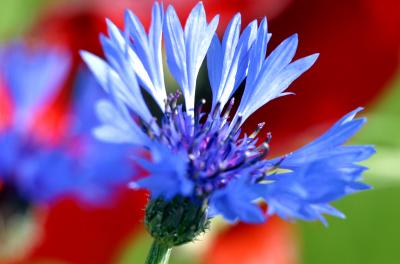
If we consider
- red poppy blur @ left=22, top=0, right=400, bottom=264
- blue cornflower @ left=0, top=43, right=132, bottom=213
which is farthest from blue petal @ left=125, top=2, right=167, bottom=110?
red poppy blur @ left=22, top=0, right=400, bottom=264

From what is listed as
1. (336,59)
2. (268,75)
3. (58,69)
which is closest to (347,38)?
(336,59)

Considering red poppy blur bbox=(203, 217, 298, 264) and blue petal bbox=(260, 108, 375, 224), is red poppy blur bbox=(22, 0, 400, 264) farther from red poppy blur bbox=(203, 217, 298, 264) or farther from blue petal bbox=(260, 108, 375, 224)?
blue petal bbox=(260, 108, 375, 224)

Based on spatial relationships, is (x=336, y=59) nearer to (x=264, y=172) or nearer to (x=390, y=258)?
(x=390, y=258)

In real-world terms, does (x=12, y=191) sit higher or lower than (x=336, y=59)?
lower

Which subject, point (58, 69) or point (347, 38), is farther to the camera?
point (347, 38)

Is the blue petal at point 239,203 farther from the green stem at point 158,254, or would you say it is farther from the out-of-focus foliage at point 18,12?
the out-of-focus foliage at point 18,12

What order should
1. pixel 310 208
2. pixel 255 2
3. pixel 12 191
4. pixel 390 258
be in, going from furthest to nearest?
pixel 390 258
pixel 255 2
pixel 12 191
pixel 310 208

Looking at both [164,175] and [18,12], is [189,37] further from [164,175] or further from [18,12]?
[18,12]
